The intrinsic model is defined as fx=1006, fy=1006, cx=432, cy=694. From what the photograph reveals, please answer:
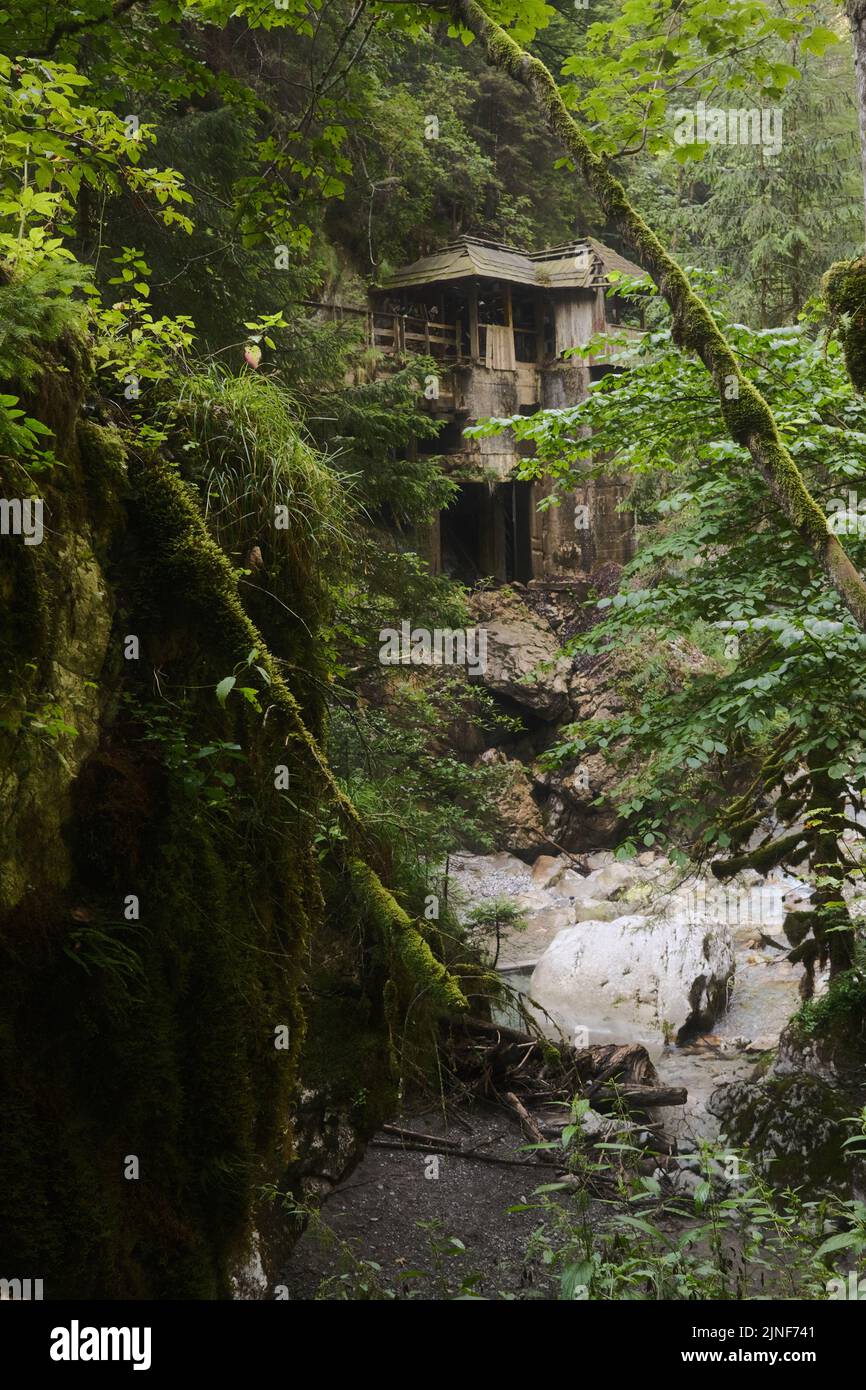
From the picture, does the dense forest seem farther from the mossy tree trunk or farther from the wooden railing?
the wooden railing

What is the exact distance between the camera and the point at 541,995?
12906 millimetres

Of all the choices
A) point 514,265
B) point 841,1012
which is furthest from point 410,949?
point 514,265

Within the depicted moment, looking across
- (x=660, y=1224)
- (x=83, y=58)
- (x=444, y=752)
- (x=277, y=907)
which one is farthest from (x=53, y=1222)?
(x=444, y=752)

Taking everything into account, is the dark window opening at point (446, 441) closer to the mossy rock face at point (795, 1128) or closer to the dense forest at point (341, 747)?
the dense forest at point (341, 747)

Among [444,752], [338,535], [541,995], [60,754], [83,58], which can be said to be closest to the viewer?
[60,754]

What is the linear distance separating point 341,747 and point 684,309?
5889 millimetres

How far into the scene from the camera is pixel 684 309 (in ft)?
12.8

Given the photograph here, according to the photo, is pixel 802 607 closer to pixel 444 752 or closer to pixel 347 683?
pixel 347 683

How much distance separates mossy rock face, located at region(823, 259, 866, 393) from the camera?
3129 millimetres

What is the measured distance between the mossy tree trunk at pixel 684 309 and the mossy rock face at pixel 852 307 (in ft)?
1.60

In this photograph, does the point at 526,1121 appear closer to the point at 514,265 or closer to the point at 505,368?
the point at 505,368

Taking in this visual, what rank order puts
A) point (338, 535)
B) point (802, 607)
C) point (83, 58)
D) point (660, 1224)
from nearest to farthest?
point (338, 535) < point (802, 607) < point (660, 1224) < point (83, 58)

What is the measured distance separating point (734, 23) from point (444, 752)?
1628cm
